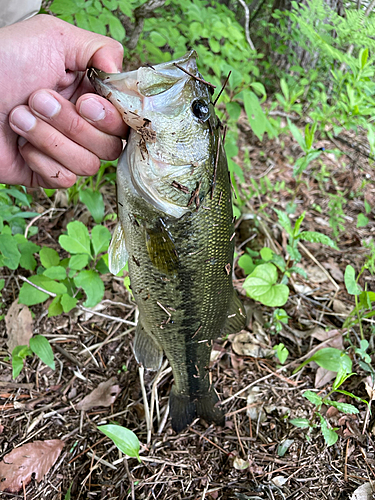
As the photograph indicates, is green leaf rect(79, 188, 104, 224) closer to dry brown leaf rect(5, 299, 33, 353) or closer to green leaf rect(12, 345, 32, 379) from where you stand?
dry brown leaf rect(5, 299, 33, 353)

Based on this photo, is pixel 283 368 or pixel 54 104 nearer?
pixel 54 104

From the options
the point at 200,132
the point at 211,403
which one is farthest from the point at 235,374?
the point at 200,132

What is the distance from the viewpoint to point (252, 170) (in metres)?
4.77

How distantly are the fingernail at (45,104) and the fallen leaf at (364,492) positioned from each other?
265cm

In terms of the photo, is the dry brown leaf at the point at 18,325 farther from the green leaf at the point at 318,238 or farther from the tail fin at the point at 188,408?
the green leaf at the point at 318,238

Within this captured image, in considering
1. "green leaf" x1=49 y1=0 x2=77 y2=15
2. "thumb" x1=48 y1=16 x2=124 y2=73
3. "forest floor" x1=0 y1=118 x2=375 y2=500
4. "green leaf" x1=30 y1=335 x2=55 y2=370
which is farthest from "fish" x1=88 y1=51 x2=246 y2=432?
"green leaf" x1=49 y1=0 x2=77 y2=15

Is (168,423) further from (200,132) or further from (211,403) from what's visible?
(200,132)

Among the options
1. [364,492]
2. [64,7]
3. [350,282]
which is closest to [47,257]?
[64,7]

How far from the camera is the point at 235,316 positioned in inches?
84.7

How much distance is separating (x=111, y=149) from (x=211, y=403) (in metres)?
1.69

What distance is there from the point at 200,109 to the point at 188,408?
1.80 metres

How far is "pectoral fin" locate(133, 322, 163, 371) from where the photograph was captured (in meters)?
2.25

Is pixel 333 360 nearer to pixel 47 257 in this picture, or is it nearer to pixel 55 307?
pixel 55 307

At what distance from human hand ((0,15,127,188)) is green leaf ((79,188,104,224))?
90 cm
